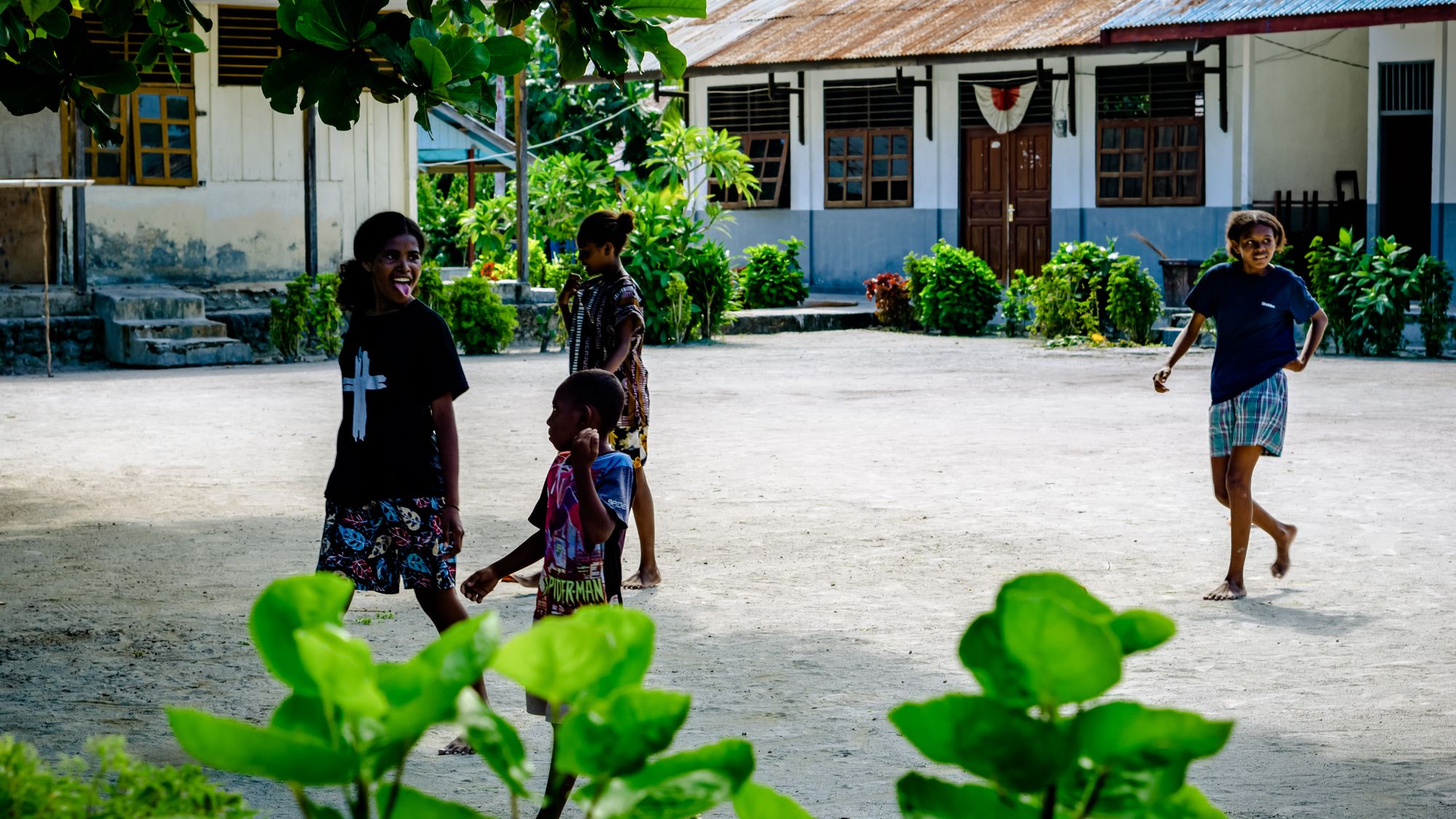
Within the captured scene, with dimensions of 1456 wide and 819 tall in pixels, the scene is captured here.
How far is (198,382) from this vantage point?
14500 millimetres

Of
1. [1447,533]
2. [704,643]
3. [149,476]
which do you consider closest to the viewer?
[704,643]

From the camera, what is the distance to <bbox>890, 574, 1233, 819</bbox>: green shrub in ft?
2.75

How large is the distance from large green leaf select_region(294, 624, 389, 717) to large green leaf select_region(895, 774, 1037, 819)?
0.94ft

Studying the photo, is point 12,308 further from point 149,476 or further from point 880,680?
point 880,680

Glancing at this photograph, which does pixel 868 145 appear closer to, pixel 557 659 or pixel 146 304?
pixel 146 304

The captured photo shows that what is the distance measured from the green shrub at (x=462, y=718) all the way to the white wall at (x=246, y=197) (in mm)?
16388

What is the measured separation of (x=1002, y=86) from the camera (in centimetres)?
2245

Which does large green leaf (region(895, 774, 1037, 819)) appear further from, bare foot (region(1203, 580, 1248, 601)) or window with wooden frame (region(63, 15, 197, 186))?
window with wooden frame (region(63, 15, 197, 186))

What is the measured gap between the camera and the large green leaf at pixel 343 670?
0.81 meters

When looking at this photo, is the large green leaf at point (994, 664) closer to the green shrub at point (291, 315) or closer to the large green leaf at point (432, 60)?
the large green leaf at point (432, 60)

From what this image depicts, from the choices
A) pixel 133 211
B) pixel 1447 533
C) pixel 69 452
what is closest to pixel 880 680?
pixel 1447 533

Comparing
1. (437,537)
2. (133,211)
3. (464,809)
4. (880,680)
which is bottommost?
(880,680)

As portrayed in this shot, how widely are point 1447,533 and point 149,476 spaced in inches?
250

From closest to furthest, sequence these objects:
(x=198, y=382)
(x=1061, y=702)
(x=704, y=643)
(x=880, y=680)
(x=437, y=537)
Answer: (x=1061, y=702) → (x=437, y=537) → (x=880, y=680) → (x=704, y=643) → (x=198, y=382)
